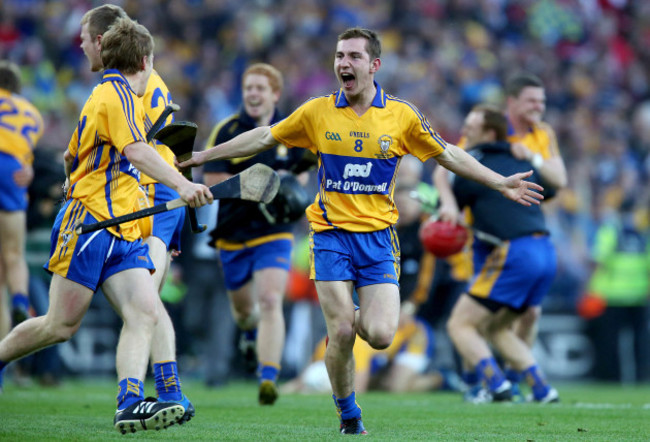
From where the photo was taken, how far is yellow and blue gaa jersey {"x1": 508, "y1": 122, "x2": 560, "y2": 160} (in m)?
8.96

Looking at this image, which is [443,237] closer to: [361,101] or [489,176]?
[489,176]

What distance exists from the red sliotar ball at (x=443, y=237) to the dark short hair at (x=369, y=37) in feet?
10.0

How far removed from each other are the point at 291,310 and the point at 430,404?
470 cm

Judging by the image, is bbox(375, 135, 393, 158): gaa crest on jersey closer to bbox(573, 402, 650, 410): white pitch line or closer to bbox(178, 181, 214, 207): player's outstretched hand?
bbox(178, 181, 214, 207): player's outstretched hand

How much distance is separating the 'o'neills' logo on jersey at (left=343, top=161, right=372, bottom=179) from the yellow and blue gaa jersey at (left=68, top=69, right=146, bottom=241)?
50.3 inches

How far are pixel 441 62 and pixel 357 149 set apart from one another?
13633 millimetres

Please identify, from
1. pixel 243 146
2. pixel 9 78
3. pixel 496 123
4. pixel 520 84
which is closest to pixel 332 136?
pixel 243 146

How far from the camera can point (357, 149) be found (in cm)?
586

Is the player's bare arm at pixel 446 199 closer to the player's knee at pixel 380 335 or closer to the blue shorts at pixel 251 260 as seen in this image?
the blue shorts at pixel 251 260

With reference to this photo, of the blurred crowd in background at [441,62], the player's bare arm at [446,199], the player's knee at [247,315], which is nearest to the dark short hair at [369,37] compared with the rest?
the player's bare arm at [446,199]

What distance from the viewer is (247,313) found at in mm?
8945

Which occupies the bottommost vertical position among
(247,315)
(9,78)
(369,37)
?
(247,315)

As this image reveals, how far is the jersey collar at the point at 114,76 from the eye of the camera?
5469 millimetres

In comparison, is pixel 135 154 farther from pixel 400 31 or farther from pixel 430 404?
pixel 400 31
